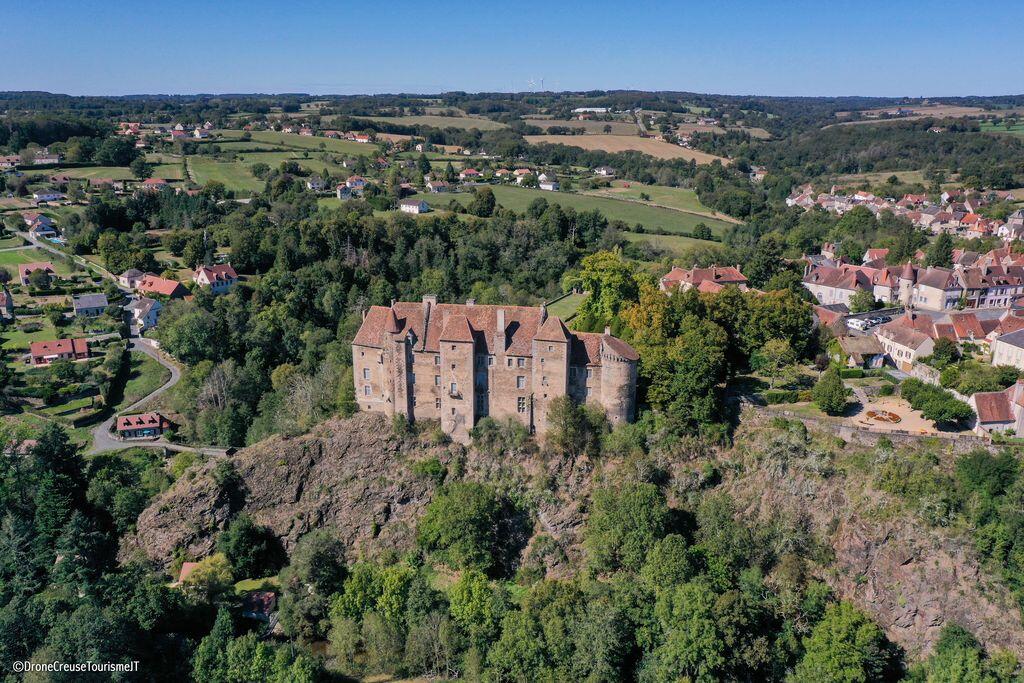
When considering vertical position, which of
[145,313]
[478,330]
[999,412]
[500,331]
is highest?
[500,331]

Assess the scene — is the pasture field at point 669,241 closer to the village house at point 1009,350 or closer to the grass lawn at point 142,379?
the village house at point 1009,350

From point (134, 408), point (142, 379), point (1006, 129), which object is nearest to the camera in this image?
point (134, 408)

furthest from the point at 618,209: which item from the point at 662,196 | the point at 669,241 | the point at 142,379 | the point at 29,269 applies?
the point at 29,269

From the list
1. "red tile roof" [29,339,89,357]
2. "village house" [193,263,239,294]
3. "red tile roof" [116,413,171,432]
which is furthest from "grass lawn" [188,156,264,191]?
"red tile roof" [116,413,171,432]

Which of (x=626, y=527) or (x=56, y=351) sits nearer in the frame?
(x=626, y=527)

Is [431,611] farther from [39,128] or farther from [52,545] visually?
[39,128]

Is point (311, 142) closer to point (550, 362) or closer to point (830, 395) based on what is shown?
point (550, 362)

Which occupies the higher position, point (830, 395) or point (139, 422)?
point (830, 395)

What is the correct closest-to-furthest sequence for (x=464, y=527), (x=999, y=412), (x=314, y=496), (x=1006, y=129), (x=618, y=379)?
(x=464, y=527)
(x=999, y=412)
(x=618, y=379)
(x=314, y=496)
(x=1006, y=129)
